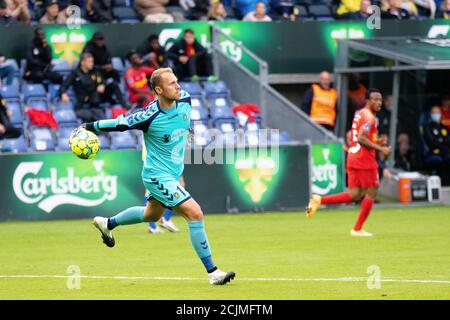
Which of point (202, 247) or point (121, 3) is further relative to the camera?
point (121, 3)

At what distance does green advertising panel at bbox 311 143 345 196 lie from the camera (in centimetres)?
2322

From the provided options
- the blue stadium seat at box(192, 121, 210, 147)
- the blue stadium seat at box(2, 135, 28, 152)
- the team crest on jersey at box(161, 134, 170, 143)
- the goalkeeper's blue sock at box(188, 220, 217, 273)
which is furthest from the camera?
the blue stadium seat at box(192, 121, 210, 147)

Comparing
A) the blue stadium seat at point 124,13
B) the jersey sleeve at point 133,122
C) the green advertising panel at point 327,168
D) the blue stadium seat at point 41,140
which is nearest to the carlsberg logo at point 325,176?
the green advertising panel at point 327,168

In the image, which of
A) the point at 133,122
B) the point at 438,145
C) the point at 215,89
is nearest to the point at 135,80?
the point at 215,89

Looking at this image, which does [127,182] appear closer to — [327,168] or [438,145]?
[327,168]

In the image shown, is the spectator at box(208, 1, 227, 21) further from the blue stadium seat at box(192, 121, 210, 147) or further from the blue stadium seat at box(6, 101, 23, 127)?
the blue stadium seat at box(6, 101, 23, 127)

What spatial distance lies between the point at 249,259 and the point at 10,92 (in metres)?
9.95

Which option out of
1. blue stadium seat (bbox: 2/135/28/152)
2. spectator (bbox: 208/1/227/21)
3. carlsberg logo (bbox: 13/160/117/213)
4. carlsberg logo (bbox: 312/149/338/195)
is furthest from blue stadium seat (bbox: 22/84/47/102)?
carlsberg logo (bbox: 312/149/338/195)

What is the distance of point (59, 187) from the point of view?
21.5m

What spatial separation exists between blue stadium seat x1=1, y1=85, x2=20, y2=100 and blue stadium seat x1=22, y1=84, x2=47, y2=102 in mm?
172

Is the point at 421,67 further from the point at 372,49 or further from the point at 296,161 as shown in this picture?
the point at 296,161

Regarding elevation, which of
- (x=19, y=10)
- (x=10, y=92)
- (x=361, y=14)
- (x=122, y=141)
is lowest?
(x=122, y=141)

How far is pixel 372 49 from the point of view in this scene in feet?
84.3

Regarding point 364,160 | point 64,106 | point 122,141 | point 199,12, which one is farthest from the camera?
point 199,12
